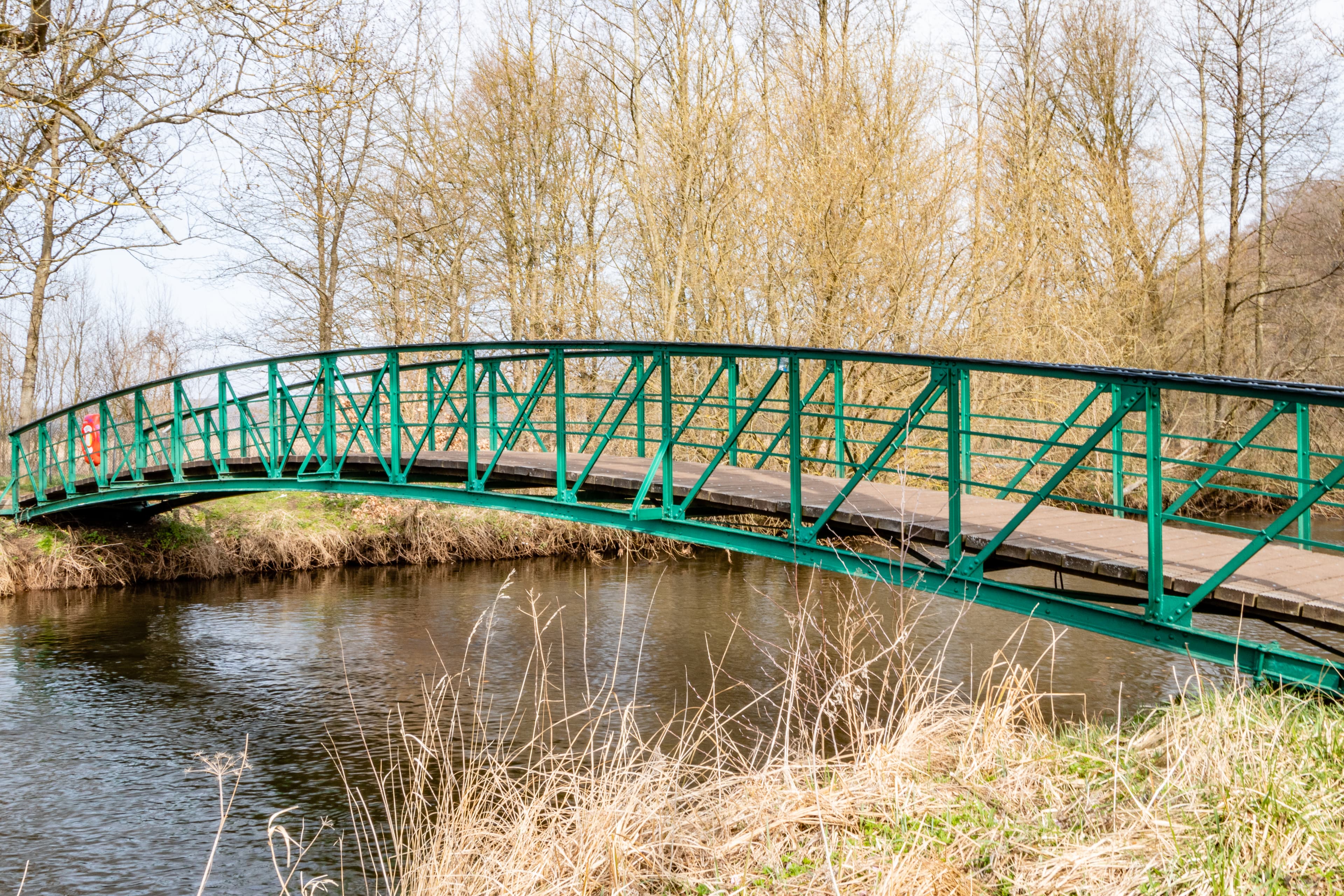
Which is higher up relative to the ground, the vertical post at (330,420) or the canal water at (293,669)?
the vertical post at (330,420)

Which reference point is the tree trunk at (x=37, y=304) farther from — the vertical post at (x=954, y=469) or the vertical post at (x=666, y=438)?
the vertical post at (x=954, y=469)

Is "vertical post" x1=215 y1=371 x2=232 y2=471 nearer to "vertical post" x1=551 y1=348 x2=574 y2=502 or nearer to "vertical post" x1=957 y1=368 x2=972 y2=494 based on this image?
"vertical post" x1=551 y1=348 x2=574 y2=502

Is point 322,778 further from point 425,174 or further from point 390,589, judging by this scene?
point 425,174

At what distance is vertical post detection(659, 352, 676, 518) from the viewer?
7500 millimetres

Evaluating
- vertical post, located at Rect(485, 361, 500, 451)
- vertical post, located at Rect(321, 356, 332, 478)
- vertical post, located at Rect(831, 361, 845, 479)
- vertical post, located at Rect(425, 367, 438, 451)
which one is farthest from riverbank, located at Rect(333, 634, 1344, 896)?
vertical post, located at Rect(321, 356, 332, 478)

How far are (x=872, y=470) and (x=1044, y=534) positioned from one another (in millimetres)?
1456

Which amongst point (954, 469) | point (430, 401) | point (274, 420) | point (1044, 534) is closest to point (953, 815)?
point (954, 469)

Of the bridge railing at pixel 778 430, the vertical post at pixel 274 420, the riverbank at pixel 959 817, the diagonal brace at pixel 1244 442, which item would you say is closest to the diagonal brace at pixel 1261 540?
the bridge railing at pixel 778 430

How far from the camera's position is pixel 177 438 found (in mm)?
12000

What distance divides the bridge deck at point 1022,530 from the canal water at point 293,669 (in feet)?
1.86

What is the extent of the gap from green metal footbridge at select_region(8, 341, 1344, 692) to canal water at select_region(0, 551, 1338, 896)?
0.71 meters

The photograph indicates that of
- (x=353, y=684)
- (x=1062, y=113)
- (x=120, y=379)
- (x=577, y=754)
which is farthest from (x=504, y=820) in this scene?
(x=120, y=379)

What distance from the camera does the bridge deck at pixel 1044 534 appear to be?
504 cm

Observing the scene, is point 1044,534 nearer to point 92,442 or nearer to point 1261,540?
point 1261,540
